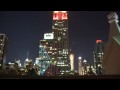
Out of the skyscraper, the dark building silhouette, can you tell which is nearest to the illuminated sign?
the skyscraper

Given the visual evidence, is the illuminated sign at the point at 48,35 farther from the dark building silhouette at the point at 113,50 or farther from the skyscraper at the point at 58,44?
the dark building silhouette at the point at 113,50

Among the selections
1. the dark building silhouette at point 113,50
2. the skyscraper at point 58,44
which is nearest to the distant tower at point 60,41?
the skyscraper at point 58,44

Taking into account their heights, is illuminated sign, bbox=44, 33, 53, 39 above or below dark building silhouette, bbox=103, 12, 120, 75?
above

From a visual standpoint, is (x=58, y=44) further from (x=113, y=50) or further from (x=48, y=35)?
(x=113, y=50)

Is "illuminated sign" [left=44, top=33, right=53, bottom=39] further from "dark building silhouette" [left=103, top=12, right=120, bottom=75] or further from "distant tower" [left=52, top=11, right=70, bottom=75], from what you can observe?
"dark building silhouette" [left=103, top=12, right=120, bottom=75]

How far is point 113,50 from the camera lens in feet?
21.9

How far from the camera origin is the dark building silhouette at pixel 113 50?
650cm

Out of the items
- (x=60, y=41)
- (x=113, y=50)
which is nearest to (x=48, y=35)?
(x=60, y=41)

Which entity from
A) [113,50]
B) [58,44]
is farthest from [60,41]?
[113,50]

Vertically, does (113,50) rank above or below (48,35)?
below

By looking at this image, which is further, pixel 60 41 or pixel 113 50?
pixel 60 41

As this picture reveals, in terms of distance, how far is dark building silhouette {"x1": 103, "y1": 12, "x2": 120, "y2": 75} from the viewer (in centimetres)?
650
